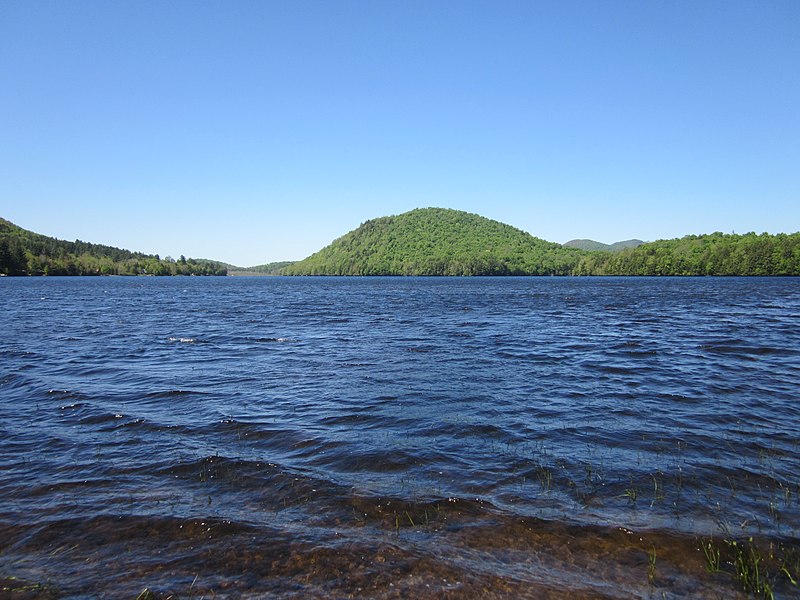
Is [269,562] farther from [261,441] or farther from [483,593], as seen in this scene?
[261,441]

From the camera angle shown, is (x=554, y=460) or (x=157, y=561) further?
(x=554, y=460)

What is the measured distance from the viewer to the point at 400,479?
10.0 meters

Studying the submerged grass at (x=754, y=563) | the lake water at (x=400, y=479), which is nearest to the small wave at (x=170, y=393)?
the lake water at (x=400, y=479)

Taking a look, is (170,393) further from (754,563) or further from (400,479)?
(754,563)

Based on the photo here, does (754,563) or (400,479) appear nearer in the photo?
(754,563)

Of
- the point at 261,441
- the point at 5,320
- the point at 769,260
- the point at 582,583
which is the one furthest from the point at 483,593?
the point at 769,260

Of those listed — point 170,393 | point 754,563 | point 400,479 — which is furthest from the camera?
point 170,393

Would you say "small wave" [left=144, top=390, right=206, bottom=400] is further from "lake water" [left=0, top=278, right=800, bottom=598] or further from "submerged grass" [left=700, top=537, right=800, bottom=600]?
"submerged grass" [left=700, top=537, right=800, bottom=600]

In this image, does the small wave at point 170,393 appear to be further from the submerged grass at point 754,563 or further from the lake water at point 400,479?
the submerged grass at point 754,563

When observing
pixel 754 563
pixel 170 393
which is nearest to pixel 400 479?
pixel 754 563

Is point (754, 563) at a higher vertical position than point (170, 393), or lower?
higher

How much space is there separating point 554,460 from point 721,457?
389cm

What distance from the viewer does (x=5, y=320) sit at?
42844 mm

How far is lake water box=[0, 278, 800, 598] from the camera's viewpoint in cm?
679
